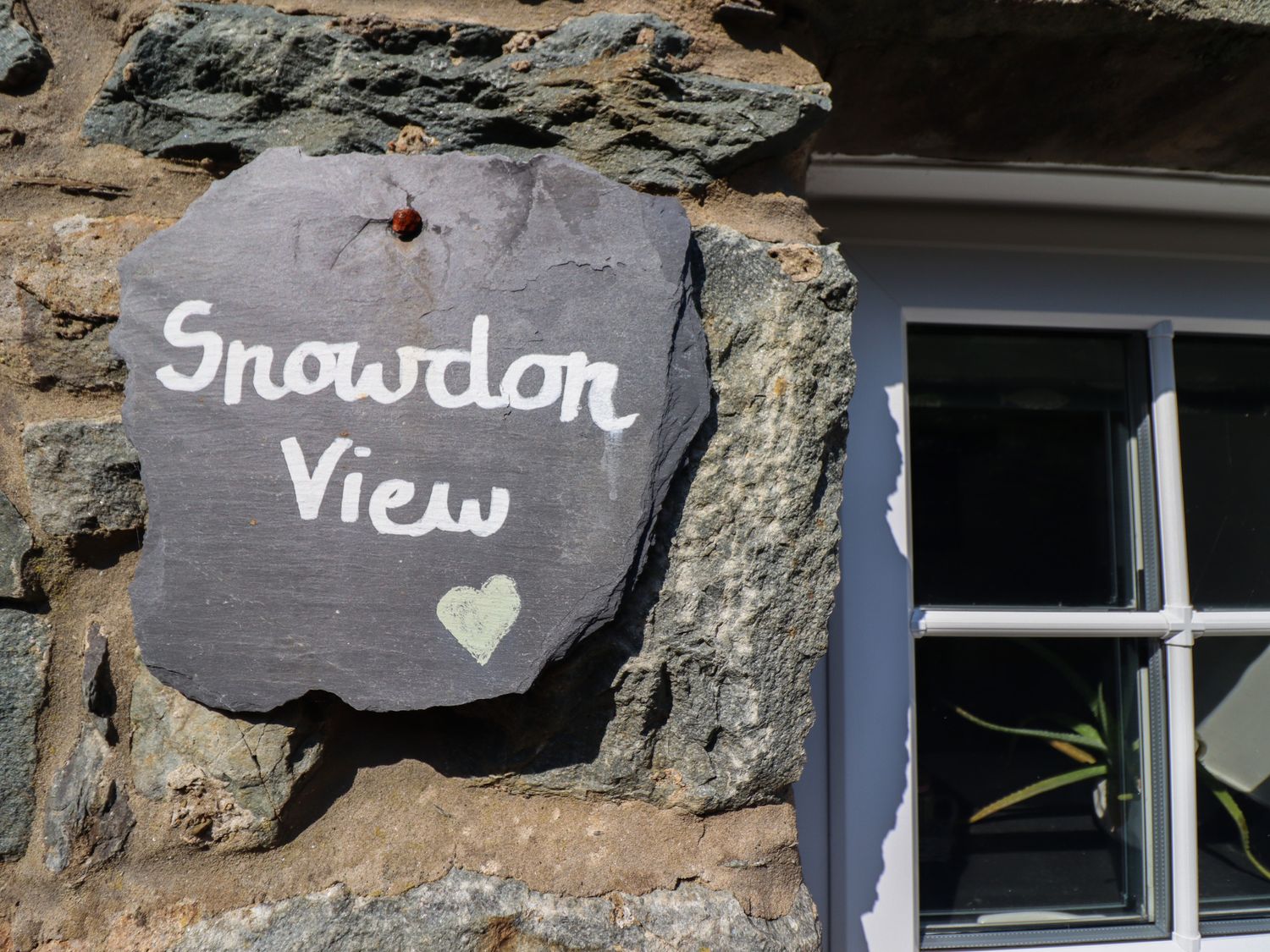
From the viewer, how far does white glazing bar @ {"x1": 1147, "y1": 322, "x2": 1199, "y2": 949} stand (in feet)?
2.98

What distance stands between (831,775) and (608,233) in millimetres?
606

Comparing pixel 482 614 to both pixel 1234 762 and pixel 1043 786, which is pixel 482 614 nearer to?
pixel 1043 786

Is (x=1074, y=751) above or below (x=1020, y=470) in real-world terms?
below

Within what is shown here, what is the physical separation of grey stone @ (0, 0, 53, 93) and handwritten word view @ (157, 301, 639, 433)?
10.7 inches

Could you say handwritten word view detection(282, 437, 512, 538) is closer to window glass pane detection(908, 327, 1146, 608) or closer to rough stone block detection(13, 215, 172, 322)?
rough stone block detection(13, 215, 172, 322)

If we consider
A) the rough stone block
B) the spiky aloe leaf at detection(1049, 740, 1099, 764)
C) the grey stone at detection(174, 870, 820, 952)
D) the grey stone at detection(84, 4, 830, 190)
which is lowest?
the grey stone at detection(174, 870, 820, 952)

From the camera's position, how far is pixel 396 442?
0.60m

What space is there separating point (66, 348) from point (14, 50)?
0.24m

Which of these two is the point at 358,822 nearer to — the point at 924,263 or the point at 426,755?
the point at 426,755

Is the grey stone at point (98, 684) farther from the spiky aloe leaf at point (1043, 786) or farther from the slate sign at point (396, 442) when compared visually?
the spiky aloe leaf at point (1043, 786)

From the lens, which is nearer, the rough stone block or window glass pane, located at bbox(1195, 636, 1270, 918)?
the rough stone block

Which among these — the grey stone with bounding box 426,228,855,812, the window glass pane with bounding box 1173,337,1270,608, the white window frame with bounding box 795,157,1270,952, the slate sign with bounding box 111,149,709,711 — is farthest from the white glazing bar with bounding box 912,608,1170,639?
the slate sign with bounding box 111,149,709,711

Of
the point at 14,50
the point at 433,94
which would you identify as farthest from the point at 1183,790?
the point at 14,50

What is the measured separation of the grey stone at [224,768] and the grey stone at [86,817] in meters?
0.02
